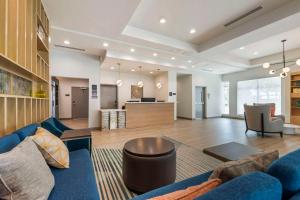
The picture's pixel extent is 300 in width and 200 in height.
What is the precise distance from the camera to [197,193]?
29.9 inches

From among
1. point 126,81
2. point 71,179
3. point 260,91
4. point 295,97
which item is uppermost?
point 126,81

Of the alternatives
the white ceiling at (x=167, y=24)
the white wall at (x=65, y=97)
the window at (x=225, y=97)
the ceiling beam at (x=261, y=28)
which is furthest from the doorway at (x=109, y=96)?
the window at (x=225, y=97)

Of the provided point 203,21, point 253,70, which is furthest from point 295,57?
point 203,21

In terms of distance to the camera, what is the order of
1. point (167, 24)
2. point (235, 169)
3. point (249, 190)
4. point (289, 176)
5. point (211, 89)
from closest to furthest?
point (249, 190)
point (289, 176)
point (235, 169)
point (167, 24)
point (211, 89)

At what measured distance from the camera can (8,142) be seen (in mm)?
1273

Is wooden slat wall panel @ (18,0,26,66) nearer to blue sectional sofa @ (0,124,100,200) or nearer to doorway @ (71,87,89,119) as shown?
blue sectional sofa @ (0,124,100,200)

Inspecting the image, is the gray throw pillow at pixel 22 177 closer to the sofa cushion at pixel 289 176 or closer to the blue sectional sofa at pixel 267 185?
the blue sectional sofa at pixel 267 185

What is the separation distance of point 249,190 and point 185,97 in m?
8.80

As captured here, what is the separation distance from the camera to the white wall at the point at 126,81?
805 centimetres

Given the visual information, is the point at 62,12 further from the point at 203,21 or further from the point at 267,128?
the point at 267,128

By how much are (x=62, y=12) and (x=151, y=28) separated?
86.6 inches

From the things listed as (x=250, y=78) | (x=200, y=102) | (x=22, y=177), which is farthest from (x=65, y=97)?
(x=250, y=78)

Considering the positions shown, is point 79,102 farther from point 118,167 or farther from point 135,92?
point 118,167

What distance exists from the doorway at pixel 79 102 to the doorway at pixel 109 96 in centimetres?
129
